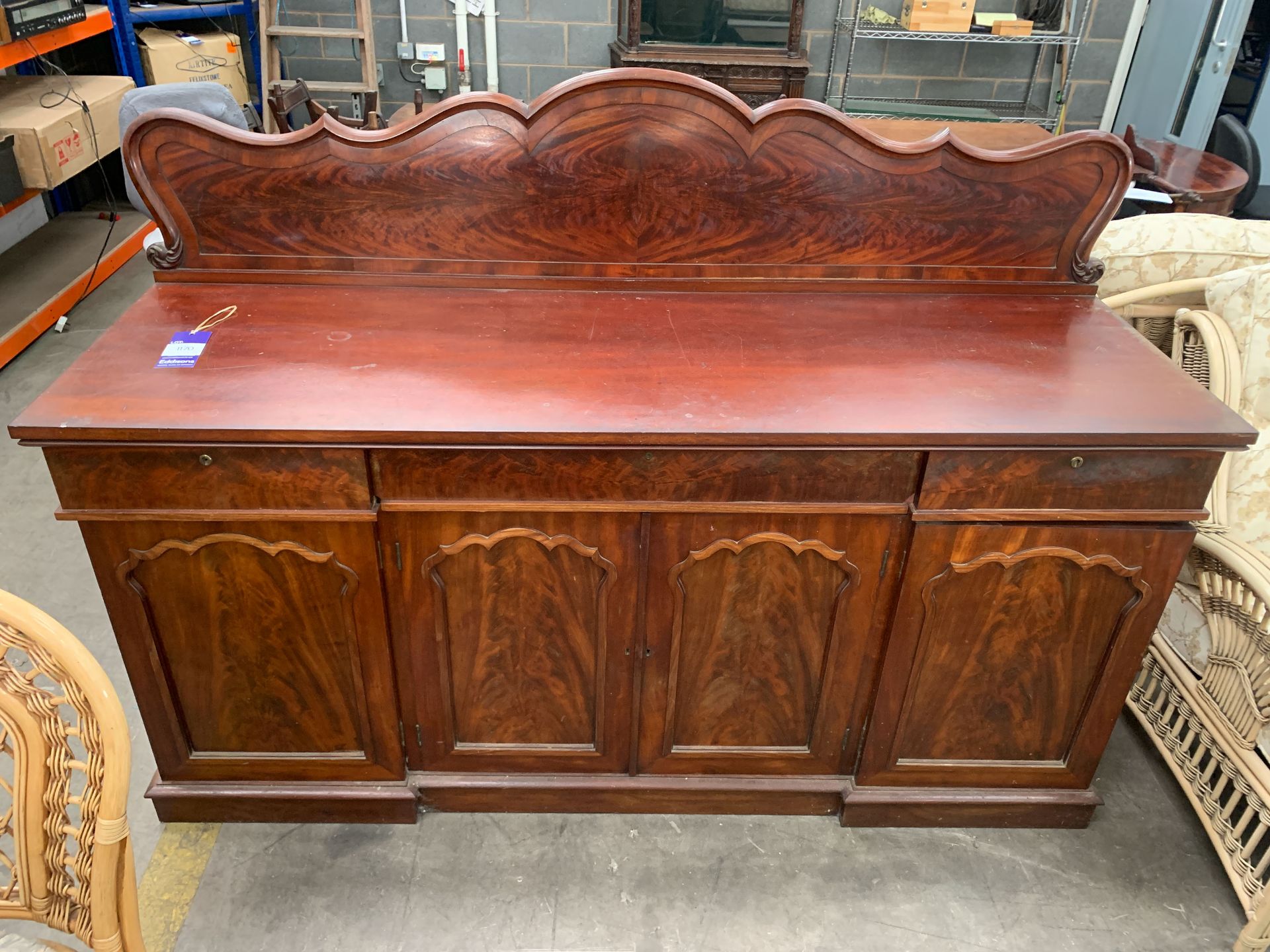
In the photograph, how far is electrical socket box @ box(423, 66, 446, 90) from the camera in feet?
14.5

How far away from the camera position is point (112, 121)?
12.0ft

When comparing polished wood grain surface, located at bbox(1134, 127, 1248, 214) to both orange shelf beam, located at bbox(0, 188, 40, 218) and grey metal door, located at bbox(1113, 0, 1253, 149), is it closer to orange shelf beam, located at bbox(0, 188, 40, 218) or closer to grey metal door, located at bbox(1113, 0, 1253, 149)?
grey metal door, located at bbox(1113, 0, 1253, 149)

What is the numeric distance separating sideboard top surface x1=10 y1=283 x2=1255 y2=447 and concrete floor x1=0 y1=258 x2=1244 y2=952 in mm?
851

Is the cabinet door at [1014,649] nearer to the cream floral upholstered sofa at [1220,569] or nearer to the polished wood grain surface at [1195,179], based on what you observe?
the cream floral upholstered sofa at [1220,569]

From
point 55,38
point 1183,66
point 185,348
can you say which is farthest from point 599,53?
point 185,348

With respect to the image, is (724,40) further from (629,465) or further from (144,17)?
(629,465)

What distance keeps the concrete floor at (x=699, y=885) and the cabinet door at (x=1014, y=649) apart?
164 mm

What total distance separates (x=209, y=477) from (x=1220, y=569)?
165cm

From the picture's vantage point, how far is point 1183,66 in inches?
184

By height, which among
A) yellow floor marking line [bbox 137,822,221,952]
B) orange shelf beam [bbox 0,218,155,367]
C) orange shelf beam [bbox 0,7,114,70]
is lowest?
yellow floor marking line [bbox 137,822,221,952]

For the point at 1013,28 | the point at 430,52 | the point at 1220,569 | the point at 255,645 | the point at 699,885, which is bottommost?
the point at 699,885

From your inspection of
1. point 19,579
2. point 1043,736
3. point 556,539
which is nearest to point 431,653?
point 556,539

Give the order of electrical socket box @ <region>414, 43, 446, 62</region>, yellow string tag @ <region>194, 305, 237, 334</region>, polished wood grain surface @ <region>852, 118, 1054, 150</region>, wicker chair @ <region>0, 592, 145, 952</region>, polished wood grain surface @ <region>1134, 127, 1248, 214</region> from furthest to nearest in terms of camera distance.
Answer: electrical socket box @ <region>414, 43, 446, 62</region> → polished wood grain surface @ <region>852, 118, 1054, 150</region> → polished wood grain surface @ <region>1134, 127, 1248, 214</region> → yellow string tag @ <region>194, 305, 237, 334</region> → wicker chair @ <region>0, 592, 145, 952</region>

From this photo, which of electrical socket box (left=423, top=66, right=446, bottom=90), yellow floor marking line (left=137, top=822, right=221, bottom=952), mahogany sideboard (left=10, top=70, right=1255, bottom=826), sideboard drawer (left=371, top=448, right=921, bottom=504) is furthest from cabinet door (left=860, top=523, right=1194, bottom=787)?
electrical socket box (left=423, top=66, right=446, bottom=90)
